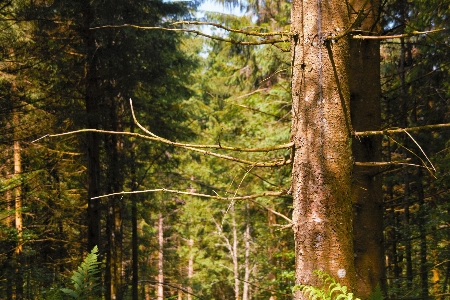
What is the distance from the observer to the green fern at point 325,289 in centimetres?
164

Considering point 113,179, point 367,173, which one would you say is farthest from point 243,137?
point 367,173

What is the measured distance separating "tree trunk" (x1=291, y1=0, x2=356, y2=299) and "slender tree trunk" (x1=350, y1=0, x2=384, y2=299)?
3.01 ft

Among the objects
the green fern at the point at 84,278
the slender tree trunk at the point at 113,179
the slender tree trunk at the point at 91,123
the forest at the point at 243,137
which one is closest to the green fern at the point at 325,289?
the forest at the point at 243,137

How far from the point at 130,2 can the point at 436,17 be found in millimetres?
5791

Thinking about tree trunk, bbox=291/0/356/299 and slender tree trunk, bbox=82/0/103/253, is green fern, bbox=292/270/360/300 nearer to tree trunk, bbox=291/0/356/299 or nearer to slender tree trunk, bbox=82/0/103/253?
tree trunk, bbox=291/0/356/299

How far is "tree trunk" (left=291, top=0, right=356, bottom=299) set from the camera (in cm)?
179

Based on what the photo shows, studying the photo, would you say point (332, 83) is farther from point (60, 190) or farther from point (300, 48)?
point (60, 190)

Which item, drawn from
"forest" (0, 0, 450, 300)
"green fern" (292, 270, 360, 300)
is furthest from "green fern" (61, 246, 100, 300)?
"green fern" (292, 270, 360, 300)

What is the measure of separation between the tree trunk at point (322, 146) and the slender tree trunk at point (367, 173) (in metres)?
0.92

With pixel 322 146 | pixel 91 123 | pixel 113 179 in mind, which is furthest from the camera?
pixel 113 179

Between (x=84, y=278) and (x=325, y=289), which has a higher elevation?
(x=325, y=289)

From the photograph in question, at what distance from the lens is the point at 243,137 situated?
15.4 m

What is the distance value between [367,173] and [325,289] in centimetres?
130

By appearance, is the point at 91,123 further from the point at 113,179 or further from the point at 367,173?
the point at 367,173
